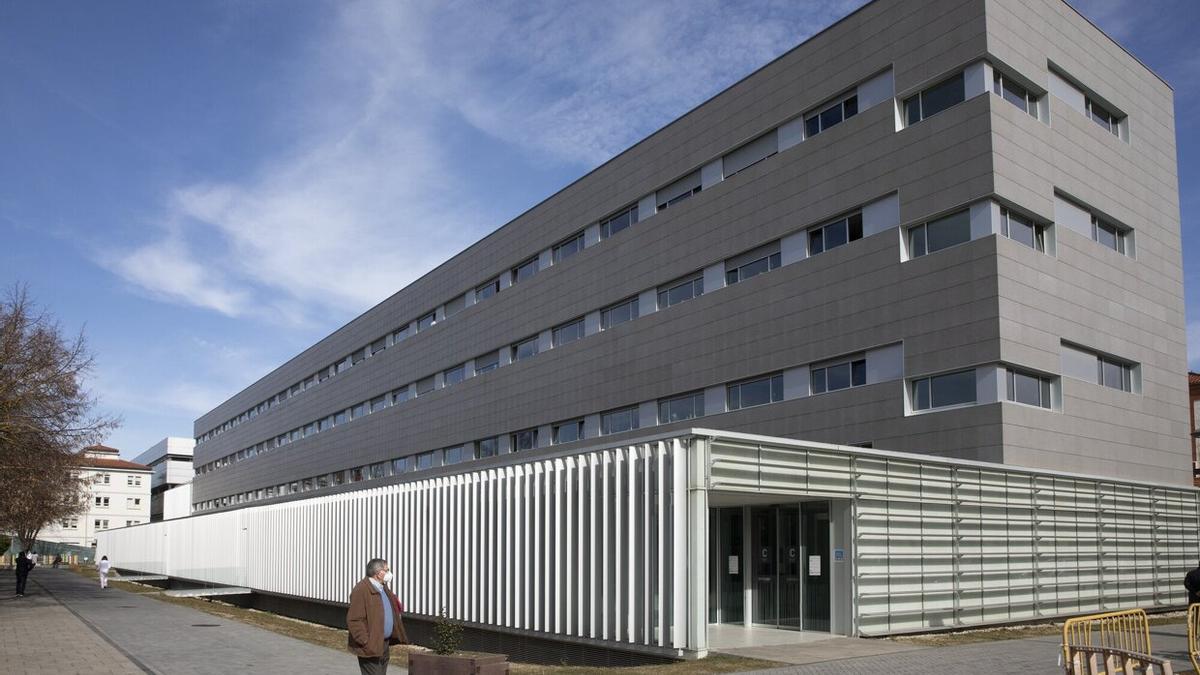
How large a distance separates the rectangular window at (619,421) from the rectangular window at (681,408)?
5.65ft

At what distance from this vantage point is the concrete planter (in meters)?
12.1

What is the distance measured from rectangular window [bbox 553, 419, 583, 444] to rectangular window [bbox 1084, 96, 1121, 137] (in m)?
20.2

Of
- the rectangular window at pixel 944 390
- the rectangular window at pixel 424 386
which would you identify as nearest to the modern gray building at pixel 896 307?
the rectangular window at pixel 944 390

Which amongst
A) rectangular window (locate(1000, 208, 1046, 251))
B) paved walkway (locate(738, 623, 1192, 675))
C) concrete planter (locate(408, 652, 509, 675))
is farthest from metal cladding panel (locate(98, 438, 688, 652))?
rectangular window (locate(1000, 208, 1046, 251))

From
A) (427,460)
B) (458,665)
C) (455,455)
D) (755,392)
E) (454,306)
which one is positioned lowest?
(458,665)

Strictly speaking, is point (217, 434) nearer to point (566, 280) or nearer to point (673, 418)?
point (566, 280)

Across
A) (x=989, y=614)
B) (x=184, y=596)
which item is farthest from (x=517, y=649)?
(x=184, y=596)

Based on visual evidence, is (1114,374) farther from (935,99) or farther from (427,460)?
(427,460)

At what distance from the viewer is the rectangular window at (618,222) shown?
38.8 m

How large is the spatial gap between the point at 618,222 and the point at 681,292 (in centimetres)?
537

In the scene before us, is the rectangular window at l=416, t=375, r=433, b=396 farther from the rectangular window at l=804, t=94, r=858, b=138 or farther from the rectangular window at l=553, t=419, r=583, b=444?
the rectangular window at l=804, t=94, r=858, b=138

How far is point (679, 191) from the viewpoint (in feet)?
119

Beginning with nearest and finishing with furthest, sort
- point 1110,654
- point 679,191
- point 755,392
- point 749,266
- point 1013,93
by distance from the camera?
point 1110,654
point 1013,93
point 755,392
point 749,266
point 679,191

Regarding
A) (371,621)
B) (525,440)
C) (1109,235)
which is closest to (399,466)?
(525,440)
